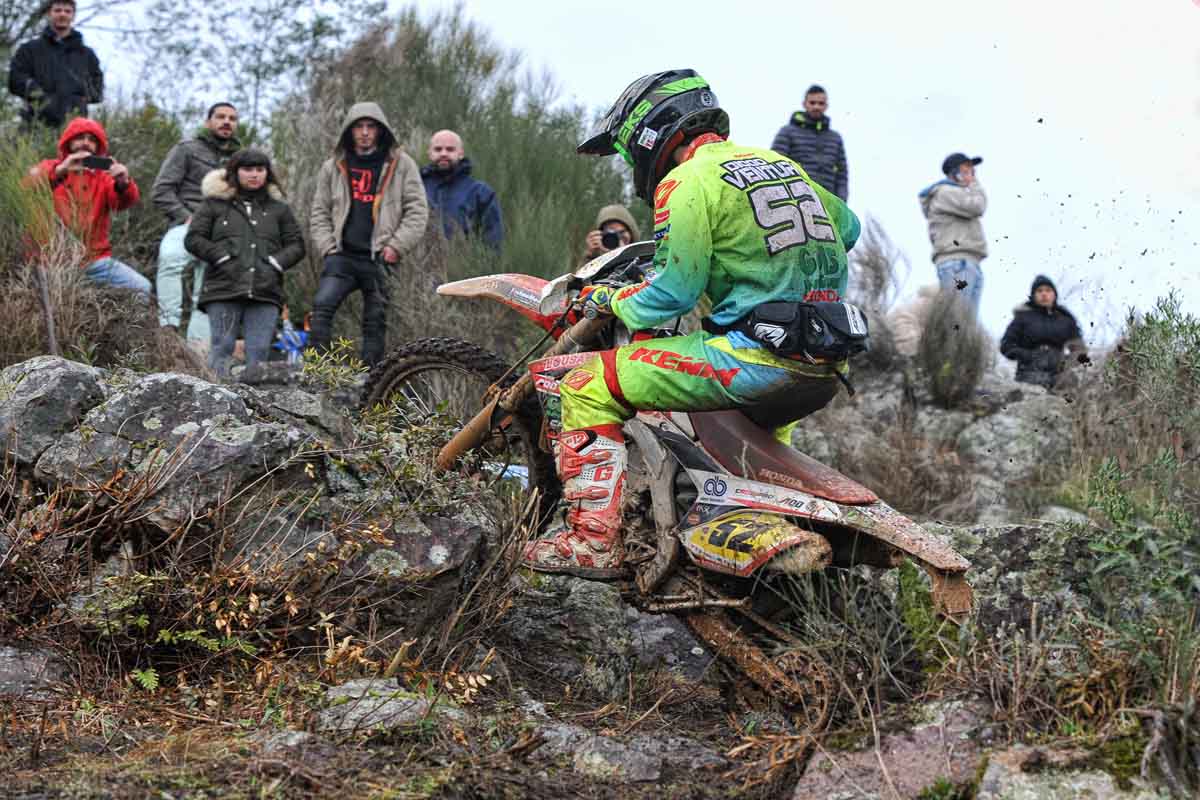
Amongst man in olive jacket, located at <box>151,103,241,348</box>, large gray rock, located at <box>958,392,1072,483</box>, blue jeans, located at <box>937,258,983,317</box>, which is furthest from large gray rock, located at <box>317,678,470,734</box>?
blue jeans, located at <box>937,258,983,317</box>

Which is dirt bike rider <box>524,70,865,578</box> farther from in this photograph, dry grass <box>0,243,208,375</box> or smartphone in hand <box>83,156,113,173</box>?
smartphone in hand <box>83,156,113,173</box>

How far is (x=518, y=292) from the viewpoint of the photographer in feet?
22.1

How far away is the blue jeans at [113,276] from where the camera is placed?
33.2 feet

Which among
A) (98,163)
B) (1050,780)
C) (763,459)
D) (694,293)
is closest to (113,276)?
(98,163)

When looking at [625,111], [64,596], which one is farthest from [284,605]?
[625,111]

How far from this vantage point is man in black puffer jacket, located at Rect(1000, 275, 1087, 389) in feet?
45.6

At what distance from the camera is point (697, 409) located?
5727mm

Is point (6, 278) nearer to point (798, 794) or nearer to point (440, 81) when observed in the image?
point (798, 794)

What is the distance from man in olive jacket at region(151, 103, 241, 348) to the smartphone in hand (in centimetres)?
73

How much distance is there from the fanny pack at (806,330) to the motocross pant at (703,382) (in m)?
0.08

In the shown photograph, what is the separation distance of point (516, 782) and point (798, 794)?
32.9 inches

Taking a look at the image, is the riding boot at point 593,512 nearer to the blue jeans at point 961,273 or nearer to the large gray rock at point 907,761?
the large gray rock at point 907,761

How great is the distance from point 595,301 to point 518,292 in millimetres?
686

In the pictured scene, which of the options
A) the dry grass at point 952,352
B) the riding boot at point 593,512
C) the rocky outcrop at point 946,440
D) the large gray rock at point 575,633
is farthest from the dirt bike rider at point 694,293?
the dry grass at point 952,352
